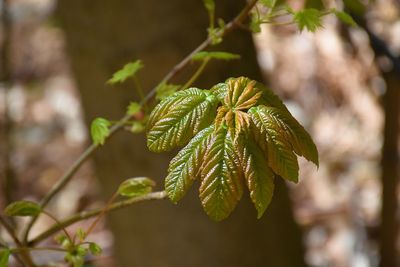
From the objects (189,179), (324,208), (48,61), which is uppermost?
(189,179)

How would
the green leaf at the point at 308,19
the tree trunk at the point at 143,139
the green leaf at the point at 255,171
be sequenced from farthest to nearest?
the tree trunk at the point at 143,139, the green leaf at the point at 308,19, the green leaf at the point at 255,171

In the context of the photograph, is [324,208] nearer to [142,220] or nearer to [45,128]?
[142,220]

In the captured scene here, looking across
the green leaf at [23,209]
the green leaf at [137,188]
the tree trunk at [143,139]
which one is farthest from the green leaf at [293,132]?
the tree trunk at [143,139]

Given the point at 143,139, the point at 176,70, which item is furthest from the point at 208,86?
the point at 176,70

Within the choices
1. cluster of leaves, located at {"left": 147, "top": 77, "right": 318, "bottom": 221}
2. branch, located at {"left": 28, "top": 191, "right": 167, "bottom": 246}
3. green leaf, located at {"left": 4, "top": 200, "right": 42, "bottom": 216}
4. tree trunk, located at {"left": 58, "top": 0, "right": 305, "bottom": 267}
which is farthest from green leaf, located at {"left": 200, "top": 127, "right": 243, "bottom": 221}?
tree trunk, located at {"left": 58, "top": 0, "right": 305, "bottom": 267}

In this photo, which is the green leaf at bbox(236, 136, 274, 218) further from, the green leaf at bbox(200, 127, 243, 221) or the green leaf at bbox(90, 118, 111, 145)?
the green leaf at bbox(90, 118, 111, 145)

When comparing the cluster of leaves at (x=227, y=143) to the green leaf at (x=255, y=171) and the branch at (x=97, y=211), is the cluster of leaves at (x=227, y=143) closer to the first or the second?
the green leaf at (x=255, y=171)

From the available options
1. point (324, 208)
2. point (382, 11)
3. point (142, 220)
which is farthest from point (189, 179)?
point (382, 11)

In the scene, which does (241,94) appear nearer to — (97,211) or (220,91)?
(220,91)
